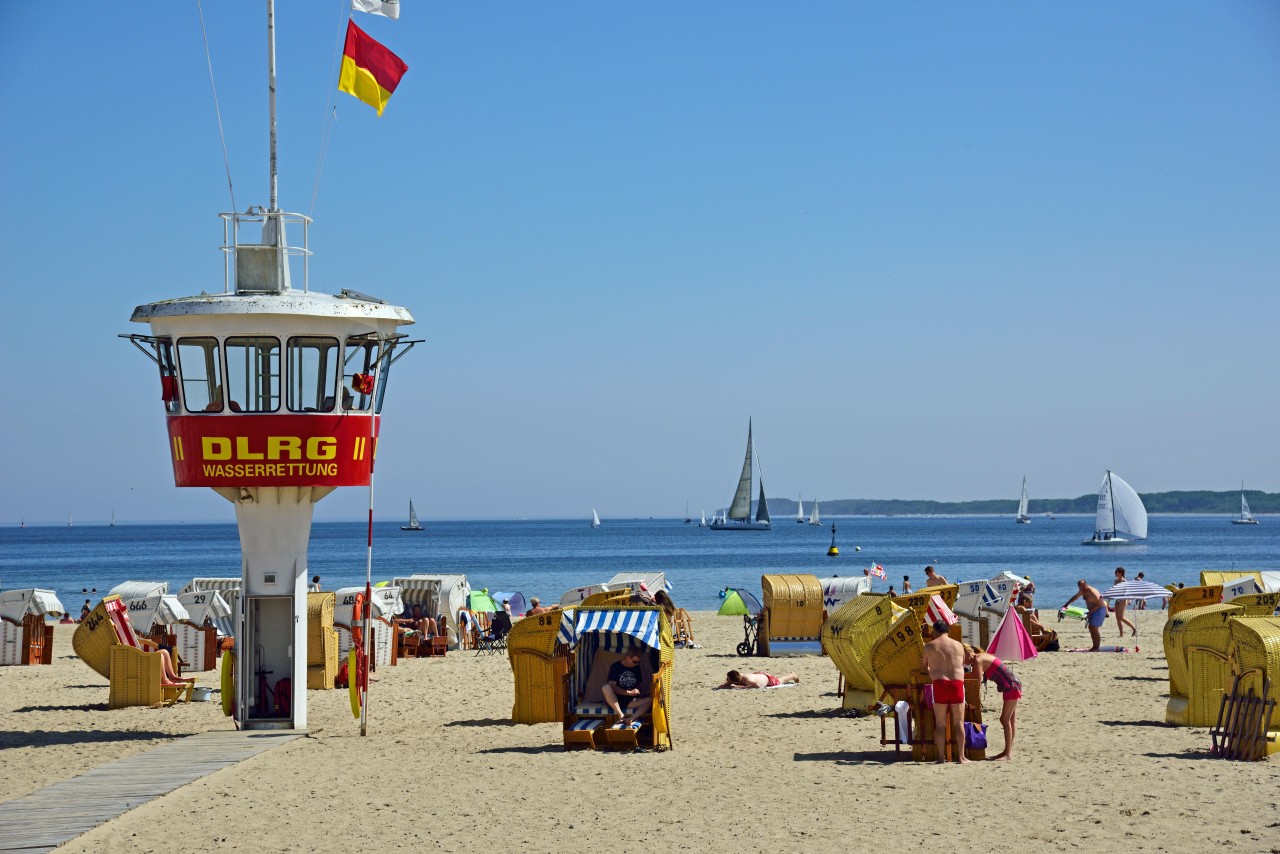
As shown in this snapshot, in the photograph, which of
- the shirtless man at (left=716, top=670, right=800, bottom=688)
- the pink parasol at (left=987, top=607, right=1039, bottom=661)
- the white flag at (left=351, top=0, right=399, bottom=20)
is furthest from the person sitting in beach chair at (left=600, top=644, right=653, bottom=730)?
the white flag at (left=351, top=0, right=399, bottom=20)

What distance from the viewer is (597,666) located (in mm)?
14461

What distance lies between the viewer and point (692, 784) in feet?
38.8

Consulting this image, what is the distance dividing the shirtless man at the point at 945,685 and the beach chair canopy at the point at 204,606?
1559cm

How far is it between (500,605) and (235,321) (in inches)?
654

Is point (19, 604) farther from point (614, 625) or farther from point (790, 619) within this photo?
point (614, 625)

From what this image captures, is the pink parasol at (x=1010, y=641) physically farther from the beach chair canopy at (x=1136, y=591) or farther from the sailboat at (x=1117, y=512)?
the sailboat at (x=1117, y=512)

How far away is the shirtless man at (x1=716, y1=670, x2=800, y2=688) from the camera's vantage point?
19.0 m

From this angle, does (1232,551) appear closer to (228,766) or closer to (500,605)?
(500,605)

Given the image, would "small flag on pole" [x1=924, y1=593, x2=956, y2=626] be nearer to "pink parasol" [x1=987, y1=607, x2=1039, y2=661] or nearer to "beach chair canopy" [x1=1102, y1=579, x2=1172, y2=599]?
"pink parasol" [x1=987, y1=607, x2=1039, y2=661]

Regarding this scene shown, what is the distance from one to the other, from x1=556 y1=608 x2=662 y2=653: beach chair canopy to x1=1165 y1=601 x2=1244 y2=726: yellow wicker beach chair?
557 cm

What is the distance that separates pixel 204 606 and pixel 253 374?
10496mm

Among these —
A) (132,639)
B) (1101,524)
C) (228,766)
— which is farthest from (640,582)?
(1101,524)

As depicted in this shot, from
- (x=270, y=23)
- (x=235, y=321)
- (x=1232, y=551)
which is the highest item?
(x=270, y=23)

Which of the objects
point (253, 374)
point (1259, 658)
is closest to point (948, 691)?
point (1259, 658)
